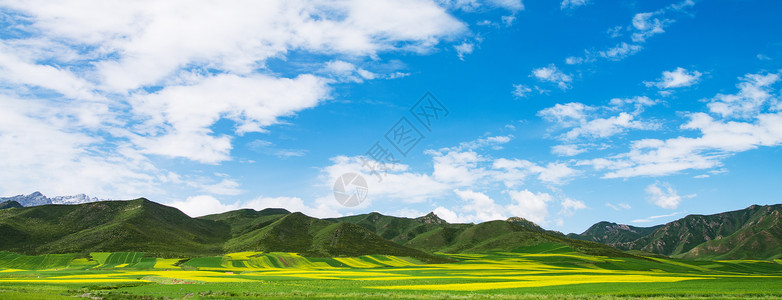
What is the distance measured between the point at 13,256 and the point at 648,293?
211991 mm

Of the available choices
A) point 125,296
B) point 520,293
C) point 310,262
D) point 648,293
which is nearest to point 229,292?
point 125,296

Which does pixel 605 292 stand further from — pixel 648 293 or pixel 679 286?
pixel 679 286

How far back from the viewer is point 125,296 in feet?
178

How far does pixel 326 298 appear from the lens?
1946 inches

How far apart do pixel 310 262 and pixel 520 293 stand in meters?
128

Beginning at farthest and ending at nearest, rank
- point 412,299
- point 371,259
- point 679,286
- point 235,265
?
point 371,259 → point 235,265 → point 679,286 → point 412,299

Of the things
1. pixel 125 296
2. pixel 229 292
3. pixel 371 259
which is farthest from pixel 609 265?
pixel 125 296

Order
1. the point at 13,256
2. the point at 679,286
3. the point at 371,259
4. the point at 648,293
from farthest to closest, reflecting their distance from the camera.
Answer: the point at 371,259, the point at 13,256, the point at 679,286, the point at 648,293

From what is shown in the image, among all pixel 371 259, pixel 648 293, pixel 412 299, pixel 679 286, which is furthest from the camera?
pixel 371 259

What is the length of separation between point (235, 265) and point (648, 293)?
132918 mm

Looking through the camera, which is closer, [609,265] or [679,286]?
[679,286]

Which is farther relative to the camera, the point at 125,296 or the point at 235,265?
the point at 235,265

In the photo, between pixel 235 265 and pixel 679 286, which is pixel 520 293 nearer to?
pixel 679 286

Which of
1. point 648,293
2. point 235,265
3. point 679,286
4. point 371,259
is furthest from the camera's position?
point 371,259
